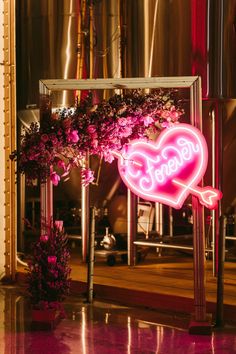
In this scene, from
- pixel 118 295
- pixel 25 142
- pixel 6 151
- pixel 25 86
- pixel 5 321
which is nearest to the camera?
pixel 25 142

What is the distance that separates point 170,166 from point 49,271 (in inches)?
77.6

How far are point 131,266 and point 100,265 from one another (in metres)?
0.58

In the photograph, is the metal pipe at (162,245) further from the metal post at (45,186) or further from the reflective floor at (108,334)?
the metal post at (45,186)

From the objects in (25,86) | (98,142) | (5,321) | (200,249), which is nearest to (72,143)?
(98,142)

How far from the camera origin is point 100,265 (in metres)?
13.2

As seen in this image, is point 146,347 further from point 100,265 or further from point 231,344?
point 100,265

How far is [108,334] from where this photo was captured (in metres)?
9.11

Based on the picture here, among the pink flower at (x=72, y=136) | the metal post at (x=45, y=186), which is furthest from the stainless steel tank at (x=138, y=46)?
the pink flower at (x=72, y=136)

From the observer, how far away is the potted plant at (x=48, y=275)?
9352mm

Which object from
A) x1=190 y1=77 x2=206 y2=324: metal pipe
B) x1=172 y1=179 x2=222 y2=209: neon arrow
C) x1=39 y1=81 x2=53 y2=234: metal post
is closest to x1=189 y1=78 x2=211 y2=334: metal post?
x1=190 y1=77 x2=206 y2=324: metal pipe

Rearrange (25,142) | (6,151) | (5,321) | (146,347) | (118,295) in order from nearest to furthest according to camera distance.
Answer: (146,347), (25,142), (5,321), (118,295), (6,151)

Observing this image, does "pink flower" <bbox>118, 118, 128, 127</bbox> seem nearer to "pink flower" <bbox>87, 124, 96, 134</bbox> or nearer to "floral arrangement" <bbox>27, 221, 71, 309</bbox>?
"pink flower" <bbox>87, 124, 96, 134</bbox>

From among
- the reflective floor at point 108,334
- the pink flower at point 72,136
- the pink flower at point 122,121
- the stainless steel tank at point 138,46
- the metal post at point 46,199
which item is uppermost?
the stainless steel tank at point 138,46

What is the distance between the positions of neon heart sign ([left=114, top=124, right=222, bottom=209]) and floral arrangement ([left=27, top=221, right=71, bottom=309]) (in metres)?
1.20
